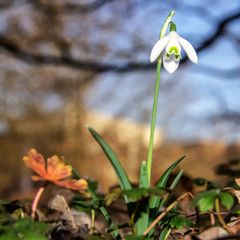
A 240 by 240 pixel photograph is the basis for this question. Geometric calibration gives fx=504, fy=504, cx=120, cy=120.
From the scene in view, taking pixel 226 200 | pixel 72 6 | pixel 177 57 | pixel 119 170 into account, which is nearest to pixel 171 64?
pixel 177 57

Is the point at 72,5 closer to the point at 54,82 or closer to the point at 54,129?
the point at 54,82

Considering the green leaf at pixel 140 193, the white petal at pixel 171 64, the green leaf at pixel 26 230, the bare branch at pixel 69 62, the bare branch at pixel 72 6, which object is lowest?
the green leaf at pixel 26 230

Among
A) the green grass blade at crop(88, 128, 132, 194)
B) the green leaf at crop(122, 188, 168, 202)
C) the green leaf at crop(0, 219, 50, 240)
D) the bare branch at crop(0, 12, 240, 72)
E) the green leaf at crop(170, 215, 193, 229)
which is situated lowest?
the green leaf at crop(170, 215, 193, 229)

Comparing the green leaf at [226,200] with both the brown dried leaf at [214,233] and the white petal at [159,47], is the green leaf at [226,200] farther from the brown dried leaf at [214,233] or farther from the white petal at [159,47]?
the white petal at [159,47]

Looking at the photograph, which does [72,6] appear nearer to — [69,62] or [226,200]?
[69,62]

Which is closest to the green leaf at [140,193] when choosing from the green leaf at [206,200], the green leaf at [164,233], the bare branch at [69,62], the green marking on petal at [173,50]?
the green leaf at [206,200]

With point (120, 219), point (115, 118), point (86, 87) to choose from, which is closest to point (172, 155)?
point (115, 118)

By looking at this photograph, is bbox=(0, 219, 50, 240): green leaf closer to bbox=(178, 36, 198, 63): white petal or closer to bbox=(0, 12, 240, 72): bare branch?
bbox=(178, 36, 198, 63): white petal

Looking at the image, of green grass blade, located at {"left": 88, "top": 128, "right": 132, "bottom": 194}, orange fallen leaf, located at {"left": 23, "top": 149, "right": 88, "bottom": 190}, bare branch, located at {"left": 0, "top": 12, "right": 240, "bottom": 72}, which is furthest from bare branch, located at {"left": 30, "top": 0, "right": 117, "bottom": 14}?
orange fallen leaf, located at {"left": 23, "top": 149, "right": 88, "bottom": 190}
